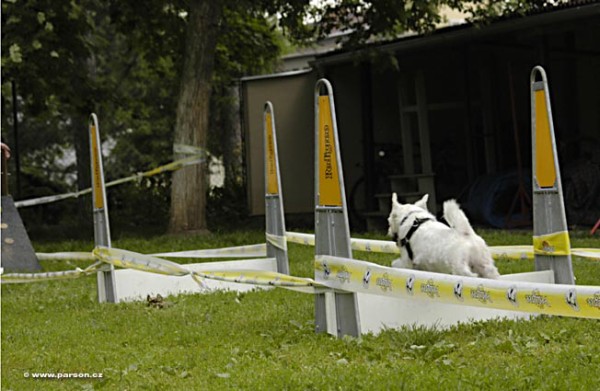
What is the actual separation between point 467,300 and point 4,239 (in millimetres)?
8319

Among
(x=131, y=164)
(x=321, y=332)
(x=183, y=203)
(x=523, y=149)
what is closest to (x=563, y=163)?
(x=523, y=149)

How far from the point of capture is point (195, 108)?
18.8m

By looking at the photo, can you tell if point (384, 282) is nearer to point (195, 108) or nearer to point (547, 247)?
point (547, 247)

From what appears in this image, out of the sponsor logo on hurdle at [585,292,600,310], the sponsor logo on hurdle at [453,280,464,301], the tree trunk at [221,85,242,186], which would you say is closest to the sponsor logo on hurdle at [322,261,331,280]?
the sponsor logo on hurdle at [453,280,464,301]

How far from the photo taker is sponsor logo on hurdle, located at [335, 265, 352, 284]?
6680 mm

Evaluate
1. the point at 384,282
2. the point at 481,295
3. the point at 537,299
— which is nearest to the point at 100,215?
the point at 384,282

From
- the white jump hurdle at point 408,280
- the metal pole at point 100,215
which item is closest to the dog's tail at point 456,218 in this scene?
the white jump hurdle at point 408,280

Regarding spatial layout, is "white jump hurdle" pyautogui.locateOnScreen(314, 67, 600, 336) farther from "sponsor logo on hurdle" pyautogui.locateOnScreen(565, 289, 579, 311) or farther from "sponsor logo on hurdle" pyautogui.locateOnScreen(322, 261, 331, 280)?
"sponsor logo on hurdle" pyautogui.locateOnScreen(565, 289, 579, 311)

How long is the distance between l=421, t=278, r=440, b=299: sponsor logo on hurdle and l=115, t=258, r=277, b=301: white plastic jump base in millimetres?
3415

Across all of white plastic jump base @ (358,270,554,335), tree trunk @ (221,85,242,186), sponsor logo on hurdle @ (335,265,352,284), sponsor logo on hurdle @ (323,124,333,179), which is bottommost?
white plastic jump base @ (358,270,554,335)

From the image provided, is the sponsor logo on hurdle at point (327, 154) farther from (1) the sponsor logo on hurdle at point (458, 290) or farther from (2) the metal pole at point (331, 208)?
(1) the sponsor logo on hurdle at point (458, 290)

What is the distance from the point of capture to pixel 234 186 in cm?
2567

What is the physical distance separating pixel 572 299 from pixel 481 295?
0.62 meters

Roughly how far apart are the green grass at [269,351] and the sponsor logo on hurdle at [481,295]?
323mm
